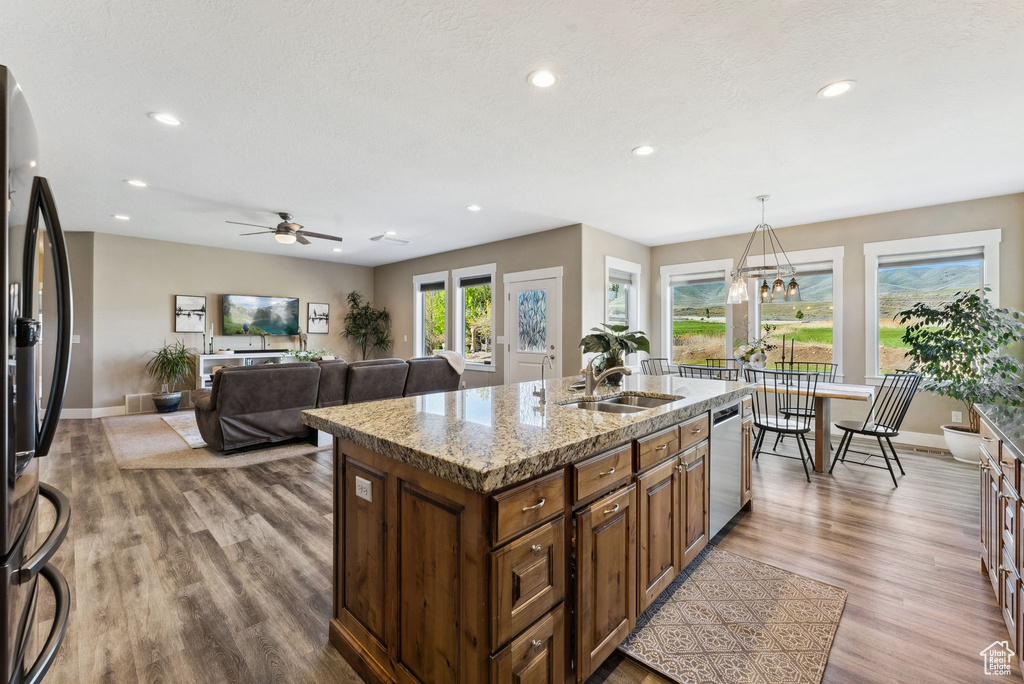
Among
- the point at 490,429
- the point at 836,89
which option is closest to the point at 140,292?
the point at 490,429

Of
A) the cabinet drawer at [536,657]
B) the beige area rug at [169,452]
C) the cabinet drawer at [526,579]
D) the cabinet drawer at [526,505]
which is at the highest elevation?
the cabinet drawer at [526,505]

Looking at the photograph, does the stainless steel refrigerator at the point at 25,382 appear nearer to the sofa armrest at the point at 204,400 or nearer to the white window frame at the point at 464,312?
the sofa armrest at the point at 204,400

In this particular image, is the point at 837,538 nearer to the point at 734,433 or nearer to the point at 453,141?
the point at 734,433

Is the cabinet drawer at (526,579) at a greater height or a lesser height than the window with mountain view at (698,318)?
lesser

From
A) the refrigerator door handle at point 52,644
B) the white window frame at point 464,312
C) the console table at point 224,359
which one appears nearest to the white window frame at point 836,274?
the white window frame at point 464,312

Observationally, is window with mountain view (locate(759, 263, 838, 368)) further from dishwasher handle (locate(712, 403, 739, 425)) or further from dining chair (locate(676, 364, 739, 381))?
dishwasher handle (locate(712, 403, 739, 425))

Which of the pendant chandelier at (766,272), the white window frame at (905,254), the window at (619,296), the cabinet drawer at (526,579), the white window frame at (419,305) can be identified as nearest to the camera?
the cabinet drawer at (526,579)

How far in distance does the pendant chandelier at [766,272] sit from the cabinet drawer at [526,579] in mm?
3677

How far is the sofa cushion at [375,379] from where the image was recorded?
4.88 meters

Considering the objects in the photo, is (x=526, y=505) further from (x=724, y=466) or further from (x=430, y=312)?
(x=430, y=312)

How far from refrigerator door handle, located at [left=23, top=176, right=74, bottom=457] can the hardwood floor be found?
1188 mm

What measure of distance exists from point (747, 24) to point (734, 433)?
83.9 inches

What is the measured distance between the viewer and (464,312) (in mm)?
7359

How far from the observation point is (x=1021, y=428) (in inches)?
71.6
